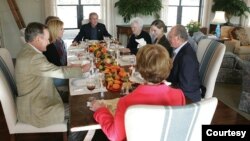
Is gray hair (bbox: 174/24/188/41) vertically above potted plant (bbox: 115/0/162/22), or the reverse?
potted plant (bbox: 115/0/162/22)

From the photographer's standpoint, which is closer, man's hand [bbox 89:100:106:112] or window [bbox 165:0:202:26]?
man's hand [bbox 89:100:106:112]

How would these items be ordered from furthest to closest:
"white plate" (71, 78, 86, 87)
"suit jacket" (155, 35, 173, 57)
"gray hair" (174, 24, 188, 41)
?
"suit jacket" (155, 35, 173, 57) < "gray hair" (174, 24, 188, 41) < "white plate" (71, 78, 86, 87)

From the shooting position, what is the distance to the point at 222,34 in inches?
229

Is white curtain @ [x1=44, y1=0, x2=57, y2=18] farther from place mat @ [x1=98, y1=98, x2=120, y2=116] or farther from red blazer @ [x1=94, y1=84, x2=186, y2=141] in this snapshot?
red blazer @ [x1=94, y1=84, x2=186, y2=141]

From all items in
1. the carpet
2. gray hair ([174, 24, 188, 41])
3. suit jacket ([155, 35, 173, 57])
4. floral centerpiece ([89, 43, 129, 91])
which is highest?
gray hair ([174, 24, 188, 41])

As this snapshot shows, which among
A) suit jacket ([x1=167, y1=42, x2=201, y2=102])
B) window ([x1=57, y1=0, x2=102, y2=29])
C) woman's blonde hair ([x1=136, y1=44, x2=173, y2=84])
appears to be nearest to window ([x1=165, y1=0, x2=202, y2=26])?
window ([x1=57, y1=0, x2=102, y2=29])

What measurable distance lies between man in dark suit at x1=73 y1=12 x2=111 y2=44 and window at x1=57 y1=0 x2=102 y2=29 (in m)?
1.44

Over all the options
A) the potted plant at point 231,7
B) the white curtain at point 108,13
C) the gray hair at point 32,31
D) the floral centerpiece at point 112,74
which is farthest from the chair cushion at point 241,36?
the gray hair at point 32,31

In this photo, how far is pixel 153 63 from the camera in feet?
3.94

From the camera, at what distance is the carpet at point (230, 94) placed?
10.9ft

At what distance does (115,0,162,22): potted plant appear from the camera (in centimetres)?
559

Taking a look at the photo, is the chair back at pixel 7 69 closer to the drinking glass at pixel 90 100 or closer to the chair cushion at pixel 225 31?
the drinking glass at pixel 90 100

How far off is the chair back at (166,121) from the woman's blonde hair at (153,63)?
0.72 feet

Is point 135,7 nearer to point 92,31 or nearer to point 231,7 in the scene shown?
point 92,31
